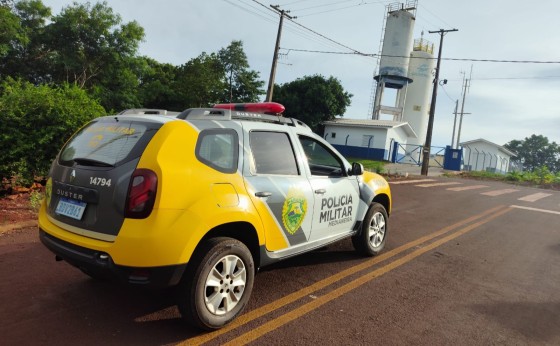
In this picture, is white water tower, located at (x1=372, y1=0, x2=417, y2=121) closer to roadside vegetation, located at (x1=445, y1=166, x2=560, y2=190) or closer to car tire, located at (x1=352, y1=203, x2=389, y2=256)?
roadside vegetation, located at (x1=445, y1=166, x2=560, y2=190)

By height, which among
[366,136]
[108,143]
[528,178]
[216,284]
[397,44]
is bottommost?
[216,284]

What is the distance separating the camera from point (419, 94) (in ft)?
155

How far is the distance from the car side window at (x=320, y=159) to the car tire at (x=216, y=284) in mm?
1507

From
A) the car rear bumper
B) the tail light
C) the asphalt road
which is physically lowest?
the asphalt road

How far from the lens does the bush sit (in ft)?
22.7

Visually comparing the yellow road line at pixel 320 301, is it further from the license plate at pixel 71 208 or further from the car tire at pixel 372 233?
the license plate at pixel 71 208

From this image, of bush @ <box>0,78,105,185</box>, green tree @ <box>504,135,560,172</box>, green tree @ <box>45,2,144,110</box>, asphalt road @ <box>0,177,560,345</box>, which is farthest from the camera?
green tree @ <box>504,135,560,172</box>

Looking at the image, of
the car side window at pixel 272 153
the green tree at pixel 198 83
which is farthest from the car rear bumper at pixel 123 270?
the green tree at pixel 198 83

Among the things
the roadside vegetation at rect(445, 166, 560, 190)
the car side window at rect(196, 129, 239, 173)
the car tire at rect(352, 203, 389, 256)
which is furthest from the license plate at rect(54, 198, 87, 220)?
the roadside vegetation at rect(445, 166, 560, 190)

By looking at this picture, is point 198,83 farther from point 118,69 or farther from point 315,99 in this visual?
point 315,99

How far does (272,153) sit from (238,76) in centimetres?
3843

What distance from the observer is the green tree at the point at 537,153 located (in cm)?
8344

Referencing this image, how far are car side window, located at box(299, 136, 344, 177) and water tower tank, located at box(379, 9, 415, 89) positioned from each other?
40.9 metres

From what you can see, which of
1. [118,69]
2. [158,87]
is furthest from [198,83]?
[118,69]
